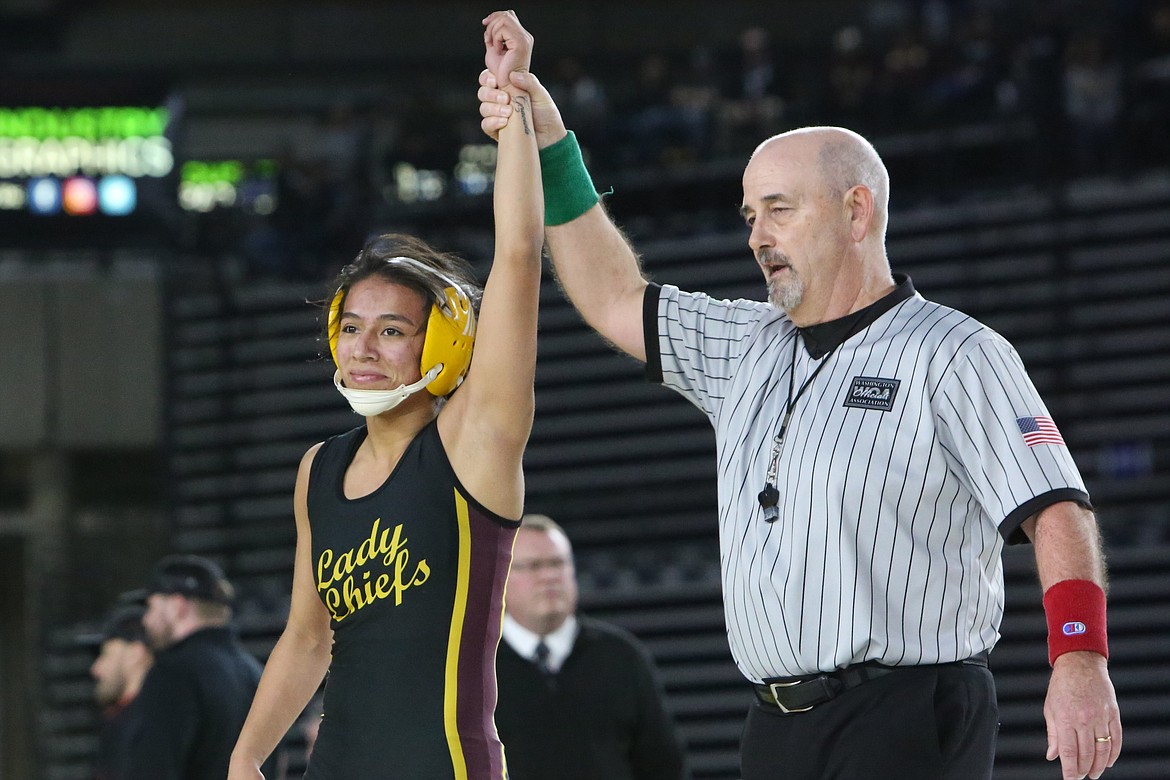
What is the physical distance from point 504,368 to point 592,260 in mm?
764

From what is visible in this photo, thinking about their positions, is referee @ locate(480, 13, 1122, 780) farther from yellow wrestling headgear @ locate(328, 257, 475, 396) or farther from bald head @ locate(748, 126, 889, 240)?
yellow wrestling headgear @ locate(328, 257, 475, 396)

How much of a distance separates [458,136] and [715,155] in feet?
6.81

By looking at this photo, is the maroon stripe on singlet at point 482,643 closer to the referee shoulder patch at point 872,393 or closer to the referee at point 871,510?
the referee at point 871,510

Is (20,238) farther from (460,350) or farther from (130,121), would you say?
(460,350)

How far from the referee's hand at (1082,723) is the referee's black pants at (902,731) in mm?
250

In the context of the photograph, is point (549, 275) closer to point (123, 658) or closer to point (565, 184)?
point (123, 658)

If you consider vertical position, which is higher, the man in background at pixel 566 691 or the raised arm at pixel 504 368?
the raised arm at pixel 504 368

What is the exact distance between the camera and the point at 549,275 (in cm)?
1159

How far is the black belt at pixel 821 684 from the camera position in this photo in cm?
284

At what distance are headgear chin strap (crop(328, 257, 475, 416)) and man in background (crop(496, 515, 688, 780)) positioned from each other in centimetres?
213

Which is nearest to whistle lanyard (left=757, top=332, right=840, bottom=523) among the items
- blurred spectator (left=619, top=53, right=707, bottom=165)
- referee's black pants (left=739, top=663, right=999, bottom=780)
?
referee's black pants (left=739, top=663, right=999, bottom=780)

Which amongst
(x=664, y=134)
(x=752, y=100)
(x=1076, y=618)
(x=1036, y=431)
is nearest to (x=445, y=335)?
(x=1036, y=431)

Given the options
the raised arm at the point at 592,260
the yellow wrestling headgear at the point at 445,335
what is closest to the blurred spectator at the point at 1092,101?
the raised arm at the point at 592,260

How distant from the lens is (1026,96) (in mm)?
9547
